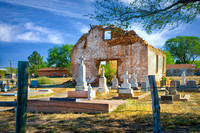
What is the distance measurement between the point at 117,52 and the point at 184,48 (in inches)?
1895

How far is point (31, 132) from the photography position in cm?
445

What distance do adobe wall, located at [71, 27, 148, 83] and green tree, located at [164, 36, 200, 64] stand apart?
154 ft

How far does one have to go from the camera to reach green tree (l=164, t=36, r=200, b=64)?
58.2 m

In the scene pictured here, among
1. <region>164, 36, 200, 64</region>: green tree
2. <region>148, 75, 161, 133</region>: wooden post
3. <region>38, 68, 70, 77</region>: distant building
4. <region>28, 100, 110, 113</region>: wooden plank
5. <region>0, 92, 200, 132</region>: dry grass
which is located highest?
<region>164, 36, 200, 64</region>: green tree

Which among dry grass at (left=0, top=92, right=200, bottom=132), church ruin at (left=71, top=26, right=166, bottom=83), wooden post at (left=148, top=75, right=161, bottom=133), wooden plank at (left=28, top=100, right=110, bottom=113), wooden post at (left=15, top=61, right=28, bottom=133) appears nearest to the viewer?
wooden post at (left=15, top=61, right=28, bottom=133)

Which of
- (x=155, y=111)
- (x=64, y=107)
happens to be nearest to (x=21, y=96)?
(x=155, y=111)

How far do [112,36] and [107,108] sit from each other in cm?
1498

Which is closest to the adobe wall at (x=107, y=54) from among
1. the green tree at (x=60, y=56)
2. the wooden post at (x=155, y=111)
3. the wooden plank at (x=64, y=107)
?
the wooden plank at (x=64, y=107)

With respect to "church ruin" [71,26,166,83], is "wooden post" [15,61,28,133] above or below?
below

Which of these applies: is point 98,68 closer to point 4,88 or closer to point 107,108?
point 4,88

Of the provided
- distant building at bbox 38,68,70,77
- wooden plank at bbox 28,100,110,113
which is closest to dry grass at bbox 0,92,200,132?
wooden plank at bbox 28,100,110,113

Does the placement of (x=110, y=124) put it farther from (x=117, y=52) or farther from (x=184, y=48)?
(x=184, y=48)

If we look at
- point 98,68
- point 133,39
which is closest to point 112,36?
point 133,39

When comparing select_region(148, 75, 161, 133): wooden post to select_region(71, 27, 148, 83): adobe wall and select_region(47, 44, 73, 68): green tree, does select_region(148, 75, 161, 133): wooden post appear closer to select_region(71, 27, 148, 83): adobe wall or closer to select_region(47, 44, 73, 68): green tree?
select_region(71, 27, 148, 83): adobe wall
